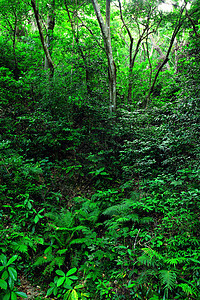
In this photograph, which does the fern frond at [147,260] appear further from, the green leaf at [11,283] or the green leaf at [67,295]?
the green leaf at [11,283]

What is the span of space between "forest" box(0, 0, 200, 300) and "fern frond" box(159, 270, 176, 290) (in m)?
0.02

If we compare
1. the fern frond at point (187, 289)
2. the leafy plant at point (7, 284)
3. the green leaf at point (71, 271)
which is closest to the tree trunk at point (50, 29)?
the leafy plant at point (7, 284)

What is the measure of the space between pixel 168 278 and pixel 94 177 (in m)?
3.45

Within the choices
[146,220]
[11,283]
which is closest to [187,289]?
[146,220]

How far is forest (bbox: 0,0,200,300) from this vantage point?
2.83 meters

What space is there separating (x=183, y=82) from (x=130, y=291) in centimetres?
506

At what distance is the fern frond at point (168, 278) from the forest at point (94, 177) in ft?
0.05

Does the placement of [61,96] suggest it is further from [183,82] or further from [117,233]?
Answer: [117,233]

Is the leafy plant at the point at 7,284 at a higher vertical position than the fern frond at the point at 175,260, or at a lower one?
higher

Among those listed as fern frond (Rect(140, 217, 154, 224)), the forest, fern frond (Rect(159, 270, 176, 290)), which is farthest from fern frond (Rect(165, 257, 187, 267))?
fern frond (Rect(140, 217, 154, 224))

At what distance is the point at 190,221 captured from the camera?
325cm

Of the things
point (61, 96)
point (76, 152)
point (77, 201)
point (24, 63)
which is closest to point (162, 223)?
point (77, 201)

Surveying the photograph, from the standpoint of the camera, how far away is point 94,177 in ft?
18.4

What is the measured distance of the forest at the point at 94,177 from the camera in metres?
2.83
